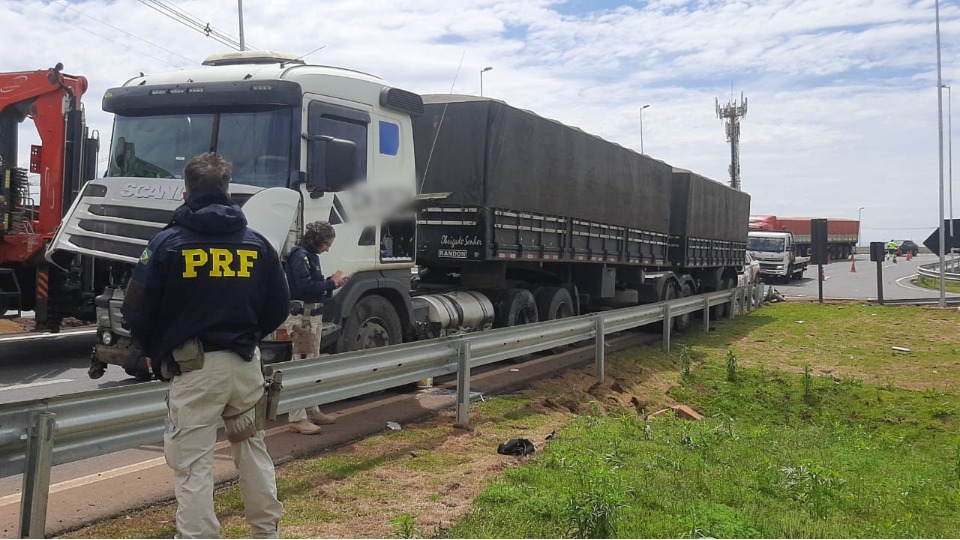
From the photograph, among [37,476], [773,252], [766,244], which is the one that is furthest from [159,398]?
[766,244]

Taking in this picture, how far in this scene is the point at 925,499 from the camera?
213 inches

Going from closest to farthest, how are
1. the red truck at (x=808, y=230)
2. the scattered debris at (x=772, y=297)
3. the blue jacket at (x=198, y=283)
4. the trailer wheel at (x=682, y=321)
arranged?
1. the blue jacket at (x=198, y=283)
2. the trailer wheel at (x=682, y=321)
3. the scattered debris at (x=772, y=297)
4. the red truck at (x=808, y=230)

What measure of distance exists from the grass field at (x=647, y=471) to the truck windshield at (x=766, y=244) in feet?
92.0

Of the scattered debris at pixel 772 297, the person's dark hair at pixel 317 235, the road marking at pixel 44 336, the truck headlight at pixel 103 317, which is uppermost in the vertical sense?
the person's dark hair at pixel 317 235

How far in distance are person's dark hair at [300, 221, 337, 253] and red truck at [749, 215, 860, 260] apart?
40.4 m

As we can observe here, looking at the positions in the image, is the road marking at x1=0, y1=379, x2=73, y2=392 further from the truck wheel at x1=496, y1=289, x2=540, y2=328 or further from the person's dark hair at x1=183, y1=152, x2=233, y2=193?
the person's dark hair at x1=183, y1=152, x2=233, y2=193

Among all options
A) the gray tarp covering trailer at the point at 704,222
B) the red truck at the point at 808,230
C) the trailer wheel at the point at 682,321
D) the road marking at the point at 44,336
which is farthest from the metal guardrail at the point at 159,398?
the red truck at the point at 808,230

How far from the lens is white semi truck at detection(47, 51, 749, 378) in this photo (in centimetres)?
710

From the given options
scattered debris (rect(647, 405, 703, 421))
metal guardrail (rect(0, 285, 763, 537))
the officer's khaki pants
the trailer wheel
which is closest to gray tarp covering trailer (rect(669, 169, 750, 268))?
the trailer wheel

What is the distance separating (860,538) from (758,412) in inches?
240

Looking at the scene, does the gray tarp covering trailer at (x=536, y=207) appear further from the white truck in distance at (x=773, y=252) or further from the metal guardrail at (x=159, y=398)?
the white truck in distance at (x=773, y=252)

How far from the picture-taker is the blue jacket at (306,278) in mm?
6547

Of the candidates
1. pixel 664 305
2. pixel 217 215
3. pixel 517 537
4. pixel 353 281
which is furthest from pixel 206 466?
pixel 664 305

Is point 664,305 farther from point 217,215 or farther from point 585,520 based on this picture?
point 217,215
